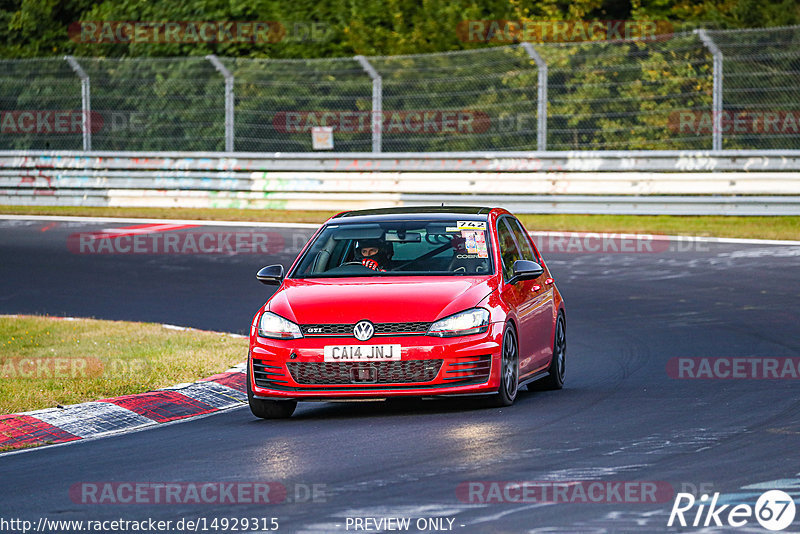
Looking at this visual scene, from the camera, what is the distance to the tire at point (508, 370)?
31.9ft

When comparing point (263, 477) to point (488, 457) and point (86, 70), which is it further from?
point (86, 70)

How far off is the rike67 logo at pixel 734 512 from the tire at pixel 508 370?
3.11 metres

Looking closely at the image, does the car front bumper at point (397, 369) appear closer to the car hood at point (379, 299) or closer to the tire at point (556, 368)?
the car hood at point (379, 299)

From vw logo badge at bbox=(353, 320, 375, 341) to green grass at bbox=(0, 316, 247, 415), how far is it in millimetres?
2209

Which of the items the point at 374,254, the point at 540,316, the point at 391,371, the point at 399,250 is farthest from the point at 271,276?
the point at 540,316

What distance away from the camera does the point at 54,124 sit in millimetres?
29125

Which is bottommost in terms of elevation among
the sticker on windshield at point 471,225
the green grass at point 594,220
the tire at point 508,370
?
the green grass at point 594,220

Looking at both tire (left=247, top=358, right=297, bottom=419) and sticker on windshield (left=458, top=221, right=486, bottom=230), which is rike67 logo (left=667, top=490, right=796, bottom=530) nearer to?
tire (left=247, top=358, right=297, bottom=419)

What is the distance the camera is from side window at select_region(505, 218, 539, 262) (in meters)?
11.7

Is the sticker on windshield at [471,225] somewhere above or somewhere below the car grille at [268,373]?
above

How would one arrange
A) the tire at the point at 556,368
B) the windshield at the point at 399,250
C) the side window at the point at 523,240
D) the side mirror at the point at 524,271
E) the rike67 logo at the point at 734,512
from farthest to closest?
the side window at the point at 523,240 < the tire at the point at 556,368 < the windshield at the point at 399,250 < the side mirror at the point at 524,271 < the rike67 logo at the point at 734,512

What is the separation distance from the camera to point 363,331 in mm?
9414

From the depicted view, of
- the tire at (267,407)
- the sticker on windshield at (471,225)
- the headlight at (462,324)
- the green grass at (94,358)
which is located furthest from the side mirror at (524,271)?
the green grass at (94,358)

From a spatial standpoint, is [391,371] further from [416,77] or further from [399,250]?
[416,77]
